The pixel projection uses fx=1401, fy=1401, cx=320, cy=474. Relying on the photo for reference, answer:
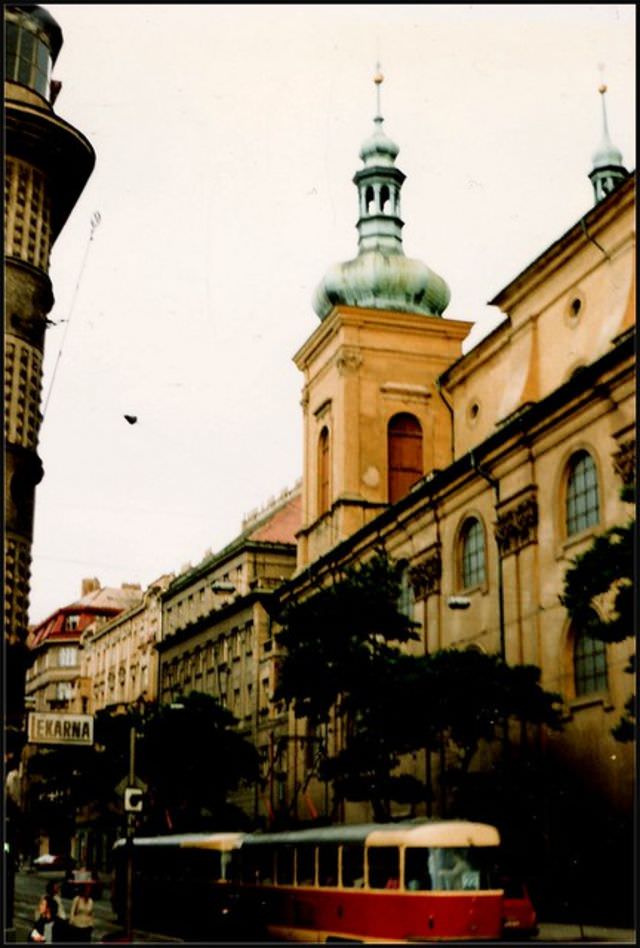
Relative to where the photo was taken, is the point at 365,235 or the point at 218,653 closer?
the point at 365,235

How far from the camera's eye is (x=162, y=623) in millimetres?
80375

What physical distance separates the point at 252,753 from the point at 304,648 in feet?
57.8

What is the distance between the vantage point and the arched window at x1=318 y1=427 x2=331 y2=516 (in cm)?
6306

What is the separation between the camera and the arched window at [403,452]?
2397 inches

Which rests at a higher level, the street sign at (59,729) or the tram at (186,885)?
the street sign at (59,729)

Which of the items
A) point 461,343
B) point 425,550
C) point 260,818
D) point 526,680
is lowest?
point 260,818

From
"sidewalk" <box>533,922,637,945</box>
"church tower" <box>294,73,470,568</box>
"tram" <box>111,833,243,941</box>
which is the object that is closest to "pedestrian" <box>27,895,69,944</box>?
"tram" <box>111,833,243,941</box>

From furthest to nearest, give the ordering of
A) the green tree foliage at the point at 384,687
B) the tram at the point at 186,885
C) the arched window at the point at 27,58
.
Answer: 1. the green tree foliage at the point at 384,687
2. the arched window at the point at 27,58
3. the tram at the point at 186,885

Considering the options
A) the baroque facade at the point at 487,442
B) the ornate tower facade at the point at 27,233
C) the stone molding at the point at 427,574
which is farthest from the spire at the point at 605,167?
the ornate tower facade at the point at 27,233

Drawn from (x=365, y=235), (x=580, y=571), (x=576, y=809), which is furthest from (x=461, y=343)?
(x=580, y=571)

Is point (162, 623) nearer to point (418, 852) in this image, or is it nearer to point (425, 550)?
point (425, 550)

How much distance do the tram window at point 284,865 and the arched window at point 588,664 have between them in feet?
32.8

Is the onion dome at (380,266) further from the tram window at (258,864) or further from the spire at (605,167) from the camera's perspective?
the tram window at (258,864)

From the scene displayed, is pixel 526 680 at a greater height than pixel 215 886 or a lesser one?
greater
